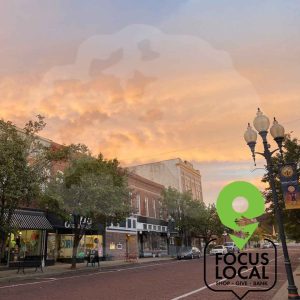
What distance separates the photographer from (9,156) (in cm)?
2216

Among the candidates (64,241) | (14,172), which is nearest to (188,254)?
(64,241)

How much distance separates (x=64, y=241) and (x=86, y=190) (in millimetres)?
9478

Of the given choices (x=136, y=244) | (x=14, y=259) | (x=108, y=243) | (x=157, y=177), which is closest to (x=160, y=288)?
(x=14, y=259)

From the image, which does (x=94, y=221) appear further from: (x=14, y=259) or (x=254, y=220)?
(x=254, y=220)

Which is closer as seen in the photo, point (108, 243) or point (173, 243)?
point (108, 243)

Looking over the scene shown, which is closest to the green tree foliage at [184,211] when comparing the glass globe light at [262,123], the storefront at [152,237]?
the storefront at [152,237]

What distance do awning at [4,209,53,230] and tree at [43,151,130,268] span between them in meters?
2.25

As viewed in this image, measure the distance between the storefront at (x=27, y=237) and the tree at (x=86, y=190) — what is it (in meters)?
2.33

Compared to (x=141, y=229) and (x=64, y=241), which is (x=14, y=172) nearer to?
(x=64, y=241)

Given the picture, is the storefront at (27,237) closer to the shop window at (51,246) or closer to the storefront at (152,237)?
the shop window at (51,246)

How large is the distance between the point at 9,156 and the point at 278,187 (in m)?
16.6

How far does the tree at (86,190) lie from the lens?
94.0 feet

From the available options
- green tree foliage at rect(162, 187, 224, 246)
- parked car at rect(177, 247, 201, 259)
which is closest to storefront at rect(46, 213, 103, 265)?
parked car at rect(177, 247, 201, 259)

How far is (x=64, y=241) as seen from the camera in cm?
3569
